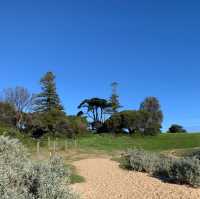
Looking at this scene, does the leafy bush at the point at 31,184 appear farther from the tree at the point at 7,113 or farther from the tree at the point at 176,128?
the tree at the point at 176,128

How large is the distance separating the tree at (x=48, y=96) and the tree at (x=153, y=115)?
15.3 meters

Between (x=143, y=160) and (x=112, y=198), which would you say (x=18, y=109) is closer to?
(x=143, y=160)

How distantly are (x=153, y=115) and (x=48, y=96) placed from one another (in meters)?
18.5

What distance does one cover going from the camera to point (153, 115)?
6272cm

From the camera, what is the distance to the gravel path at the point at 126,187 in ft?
36.2

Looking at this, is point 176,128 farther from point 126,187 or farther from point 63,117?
point 126,187

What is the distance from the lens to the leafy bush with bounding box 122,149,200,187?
13152mm

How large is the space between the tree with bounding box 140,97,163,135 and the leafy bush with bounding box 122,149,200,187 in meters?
38.0

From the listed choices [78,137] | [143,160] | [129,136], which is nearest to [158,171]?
[143,160]

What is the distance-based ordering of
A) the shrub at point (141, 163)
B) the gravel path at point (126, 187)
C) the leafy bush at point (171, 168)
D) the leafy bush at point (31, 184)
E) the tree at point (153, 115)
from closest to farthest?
the leafy bush at point (31, 184), the gravel path at point (126, 187), the leafy bush at point (171, 168), the shrub at point (141, 163), the tree at point (153, 115)

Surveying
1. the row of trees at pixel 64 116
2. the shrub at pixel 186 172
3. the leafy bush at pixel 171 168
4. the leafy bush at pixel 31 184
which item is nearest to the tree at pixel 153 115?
the row of trees at pixel 64 116

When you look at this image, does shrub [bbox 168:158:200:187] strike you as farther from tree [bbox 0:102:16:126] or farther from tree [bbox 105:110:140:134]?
tree [bbox 105:110:140:134]

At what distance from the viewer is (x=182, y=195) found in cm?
1114

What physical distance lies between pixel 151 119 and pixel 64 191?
52.7 meters
